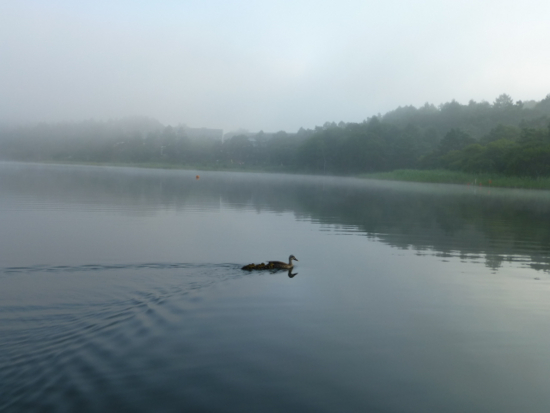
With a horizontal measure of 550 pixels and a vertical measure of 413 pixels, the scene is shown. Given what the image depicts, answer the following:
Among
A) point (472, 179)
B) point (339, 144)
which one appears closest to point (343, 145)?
point (339, 144)

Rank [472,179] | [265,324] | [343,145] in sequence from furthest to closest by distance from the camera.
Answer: [343,145]
[472,179]
[265,324]

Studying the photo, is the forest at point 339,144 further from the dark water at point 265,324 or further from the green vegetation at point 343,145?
the dark water at point 265,324

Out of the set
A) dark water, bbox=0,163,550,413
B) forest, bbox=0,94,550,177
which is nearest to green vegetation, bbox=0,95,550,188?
forest, bbox=0,94,550,177

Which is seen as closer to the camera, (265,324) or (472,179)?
(265,324)

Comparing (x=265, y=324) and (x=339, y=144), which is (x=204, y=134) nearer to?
(x=339, y=144)

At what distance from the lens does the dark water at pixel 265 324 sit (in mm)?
4957

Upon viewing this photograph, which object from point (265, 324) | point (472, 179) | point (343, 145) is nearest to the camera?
point (265, 324)

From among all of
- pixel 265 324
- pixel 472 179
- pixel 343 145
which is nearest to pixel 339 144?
pixel 343 145

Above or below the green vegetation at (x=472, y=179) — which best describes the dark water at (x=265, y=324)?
below

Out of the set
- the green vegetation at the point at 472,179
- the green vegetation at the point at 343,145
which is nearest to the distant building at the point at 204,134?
the green vegetation at the point at 343,145

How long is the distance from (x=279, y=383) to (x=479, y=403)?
212cm

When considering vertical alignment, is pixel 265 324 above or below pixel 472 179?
below

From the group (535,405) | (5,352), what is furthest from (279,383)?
(5,352)

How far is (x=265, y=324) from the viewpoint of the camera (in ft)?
23.2
